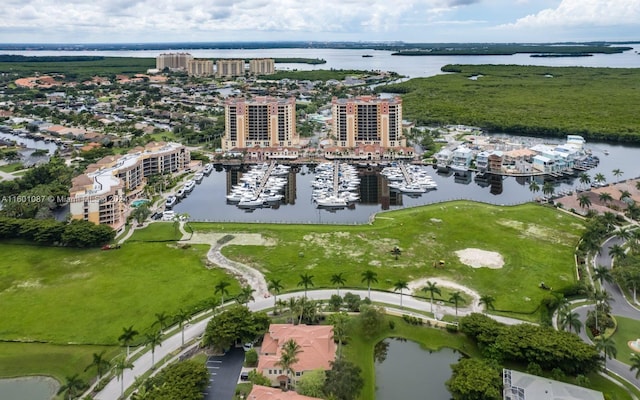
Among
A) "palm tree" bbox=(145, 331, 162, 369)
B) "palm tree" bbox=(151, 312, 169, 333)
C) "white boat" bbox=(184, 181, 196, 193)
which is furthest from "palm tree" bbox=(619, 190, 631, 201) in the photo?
"white boat" bbox=(184, 181, 196, 193)

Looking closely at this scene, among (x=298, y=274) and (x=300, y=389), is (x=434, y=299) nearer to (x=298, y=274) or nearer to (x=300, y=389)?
(x=298, y=274)

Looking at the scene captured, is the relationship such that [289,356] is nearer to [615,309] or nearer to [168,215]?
[615,309]

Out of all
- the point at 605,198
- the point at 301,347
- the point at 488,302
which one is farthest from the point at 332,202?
the point at 301,347

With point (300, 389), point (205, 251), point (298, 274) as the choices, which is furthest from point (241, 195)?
point (300, 389)

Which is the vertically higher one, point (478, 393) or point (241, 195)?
point (241, 195)

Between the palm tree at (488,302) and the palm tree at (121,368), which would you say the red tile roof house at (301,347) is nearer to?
the palm tree at (121,368)

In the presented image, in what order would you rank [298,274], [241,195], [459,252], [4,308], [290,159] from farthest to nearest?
[290,159] < [241,195] < [459,252] < [298,274] < [4,308]
